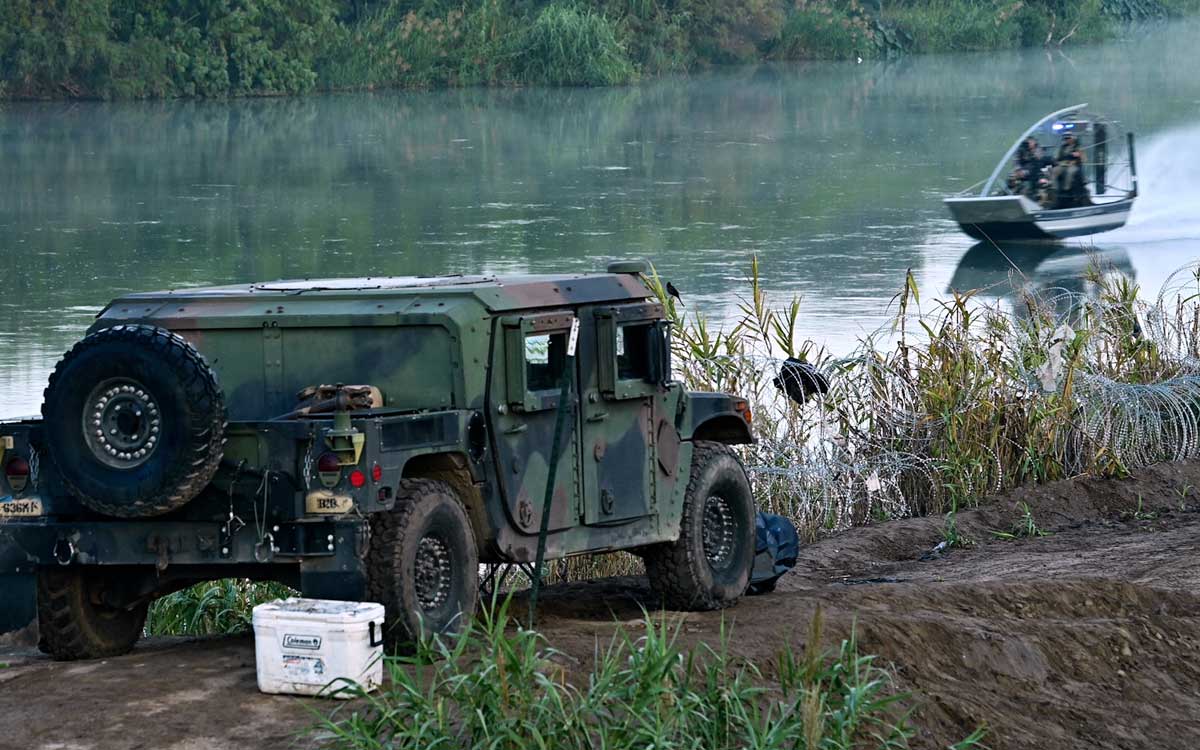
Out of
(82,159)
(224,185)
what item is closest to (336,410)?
(224,185)

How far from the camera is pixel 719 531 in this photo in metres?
12.2

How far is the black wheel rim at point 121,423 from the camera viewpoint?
9.45m

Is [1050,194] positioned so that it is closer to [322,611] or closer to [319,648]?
[322,611]

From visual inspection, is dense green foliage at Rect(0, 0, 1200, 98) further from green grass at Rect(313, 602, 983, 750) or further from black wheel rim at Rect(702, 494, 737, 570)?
green grass at Rect(313, 602, 983, 750)

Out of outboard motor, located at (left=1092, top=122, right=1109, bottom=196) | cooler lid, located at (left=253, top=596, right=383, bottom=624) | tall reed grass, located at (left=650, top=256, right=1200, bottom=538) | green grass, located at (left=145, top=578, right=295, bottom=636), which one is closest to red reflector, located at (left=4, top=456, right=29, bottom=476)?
cooler lid, located at (left=253, top=596, right=383, bottom=624)

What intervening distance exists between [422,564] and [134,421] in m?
1.43

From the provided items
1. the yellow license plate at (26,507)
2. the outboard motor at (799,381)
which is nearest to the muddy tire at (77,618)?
the yellow license plate at (26,507)

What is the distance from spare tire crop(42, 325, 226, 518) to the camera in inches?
369

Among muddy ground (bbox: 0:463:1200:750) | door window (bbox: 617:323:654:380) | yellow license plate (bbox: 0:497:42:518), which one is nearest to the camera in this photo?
muddy ground (bbox: 0:463:1200:750)

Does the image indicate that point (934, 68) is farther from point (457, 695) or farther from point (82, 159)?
point (457, 695)

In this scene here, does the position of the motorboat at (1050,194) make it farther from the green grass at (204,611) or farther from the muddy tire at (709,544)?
the green grass at (204,611)

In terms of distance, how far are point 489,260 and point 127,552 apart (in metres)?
21.6

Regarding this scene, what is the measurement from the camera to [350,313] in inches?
410

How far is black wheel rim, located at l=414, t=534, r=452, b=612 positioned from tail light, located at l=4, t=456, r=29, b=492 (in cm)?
186
